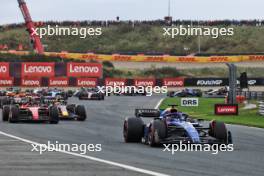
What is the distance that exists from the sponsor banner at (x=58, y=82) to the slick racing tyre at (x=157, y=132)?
52.6 meters

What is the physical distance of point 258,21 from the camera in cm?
12012

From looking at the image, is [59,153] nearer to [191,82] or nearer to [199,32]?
[191,82]

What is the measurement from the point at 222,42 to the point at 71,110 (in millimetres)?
86266

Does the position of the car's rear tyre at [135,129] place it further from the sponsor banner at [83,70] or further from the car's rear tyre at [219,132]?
the sponsor banner at [83,70]

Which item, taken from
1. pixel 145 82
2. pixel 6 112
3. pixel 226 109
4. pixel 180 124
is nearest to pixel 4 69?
pixel 145 82

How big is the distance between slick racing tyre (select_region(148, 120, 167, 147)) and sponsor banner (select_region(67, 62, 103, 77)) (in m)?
54.2

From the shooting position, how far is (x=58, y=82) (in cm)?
7000

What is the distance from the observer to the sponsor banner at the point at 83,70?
71.6 meters

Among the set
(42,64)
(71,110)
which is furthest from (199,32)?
(71,110)

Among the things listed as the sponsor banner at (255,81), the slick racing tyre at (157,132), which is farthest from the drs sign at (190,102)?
the sponsor banner at (255,81)

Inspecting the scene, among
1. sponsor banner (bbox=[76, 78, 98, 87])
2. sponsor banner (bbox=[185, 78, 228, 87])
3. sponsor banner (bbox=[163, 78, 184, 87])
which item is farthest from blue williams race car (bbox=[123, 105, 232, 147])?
sponsor banner (bbox=[185, 78, 228, 87])
